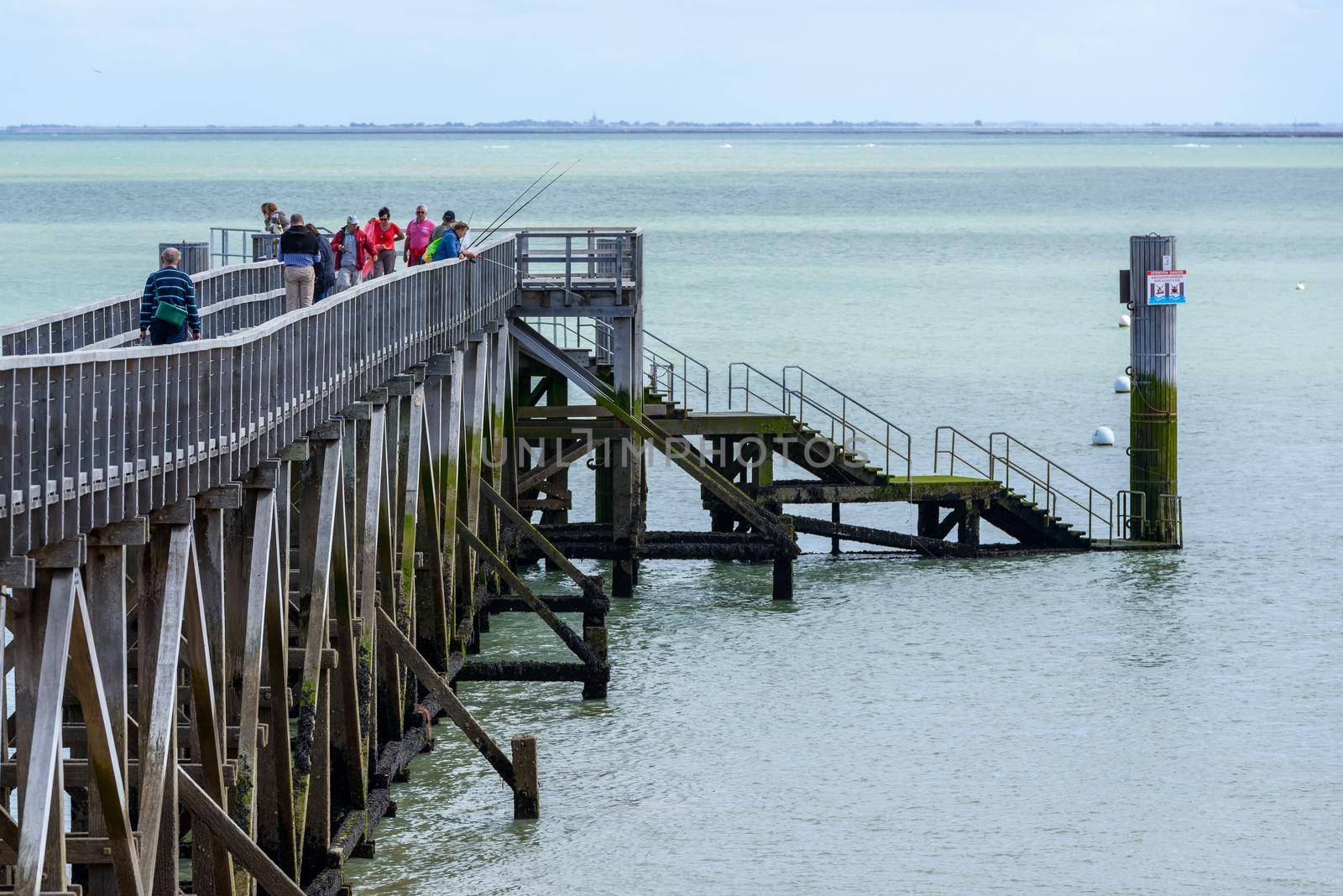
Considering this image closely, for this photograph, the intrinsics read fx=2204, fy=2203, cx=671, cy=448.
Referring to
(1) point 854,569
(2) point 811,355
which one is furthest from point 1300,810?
(2) point 811,355

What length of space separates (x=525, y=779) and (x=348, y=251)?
24.1 ft

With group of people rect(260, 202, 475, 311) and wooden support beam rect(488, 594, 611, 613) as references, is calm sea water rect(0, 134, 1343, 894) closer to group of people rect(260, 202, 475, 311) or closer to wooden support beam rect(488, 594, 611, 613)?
wooden support beam rect(488, 594, 611, 613)

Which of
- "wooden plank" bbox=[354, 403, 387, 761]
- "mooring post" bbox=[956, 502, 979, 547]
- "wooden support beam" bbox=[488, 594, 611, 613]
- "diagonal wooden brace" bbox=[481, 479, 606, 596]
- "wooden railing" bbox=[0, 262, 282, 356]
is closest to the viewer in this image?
"wooden railing" bbox=[0, 262, 282, 356]

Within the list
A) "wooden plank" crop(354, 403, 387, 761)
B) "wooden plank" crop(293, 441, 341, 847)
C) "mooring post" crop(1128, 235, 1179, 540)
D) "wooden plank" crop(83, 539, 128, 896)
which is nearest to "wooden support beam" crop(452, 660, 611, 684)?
"wooden plank" crop(354, 403, 387, 761)

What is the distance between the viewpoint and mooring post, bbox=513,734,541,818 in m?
21.6

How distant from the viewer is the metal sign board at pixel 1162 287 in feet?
117

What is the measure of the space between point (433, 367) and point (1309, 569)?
16.8 metres

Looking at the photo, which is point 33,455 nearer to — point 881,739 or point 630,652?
point 881,739

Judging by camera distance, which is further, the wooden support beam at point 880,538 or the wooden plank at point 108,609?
the wooden support beam at point 880,538

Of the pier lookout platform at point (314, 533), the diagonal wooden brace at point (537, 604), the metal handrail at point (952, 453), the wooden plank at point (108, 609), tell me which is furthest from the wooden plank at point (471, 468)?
the wooden plank at point (108, 609)

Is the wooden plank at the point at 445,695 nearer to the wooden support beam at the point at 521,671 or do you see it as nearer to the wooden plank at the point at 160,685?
the wooden support beam at the point at 521,671

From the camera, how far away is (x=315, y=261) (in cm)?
2389

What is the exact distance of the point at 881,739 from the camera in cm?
2544

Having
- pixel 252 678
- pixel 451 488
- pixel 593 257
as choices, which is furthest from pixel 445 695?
pixel 593 257
